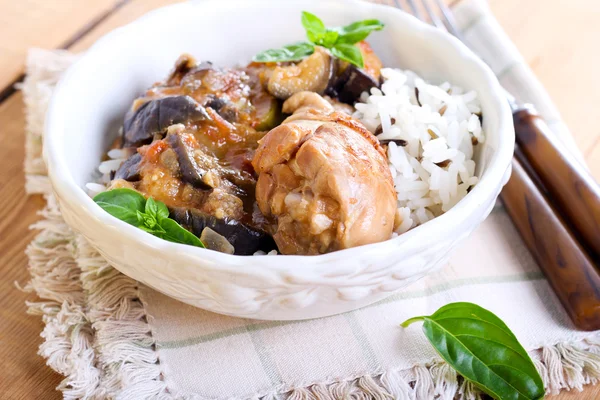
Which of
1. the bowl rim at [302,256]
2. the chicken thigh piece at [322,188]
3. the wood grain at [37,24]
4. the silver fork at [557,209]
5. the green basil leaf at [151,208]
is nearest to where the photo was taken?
the bowl rim at [302,256]

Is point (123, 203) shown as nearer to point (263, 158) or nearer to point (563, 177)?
point (263, 158)

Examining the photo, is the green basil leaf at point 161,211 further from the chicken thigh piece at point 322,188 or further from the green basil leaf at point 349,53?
the green basil leaf at point 349,53

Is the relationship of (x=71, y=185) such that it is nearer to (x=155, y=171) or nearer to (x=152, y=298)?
(x=155, y=171)

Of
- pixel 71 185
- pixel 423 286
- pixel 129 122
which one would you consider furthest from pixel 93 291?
pixel 423 286

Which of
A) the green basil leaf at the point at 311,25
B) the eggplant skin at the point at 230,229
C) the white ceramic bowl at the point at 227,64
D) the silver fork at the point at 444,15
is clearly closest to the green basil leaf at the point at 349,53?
the green basil leaf at the point at 311,25

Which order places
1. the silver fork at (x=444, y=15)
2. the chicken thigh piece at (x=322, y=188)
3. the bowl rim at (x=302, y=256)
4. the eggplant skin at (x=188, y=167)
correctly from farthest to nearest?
the silver fork at (x=444, y=15), the eggplant skin at (x=188, y=167), the chicken thigh piece at (x=322, y=188), the bowl rim at (x=302, y=256)

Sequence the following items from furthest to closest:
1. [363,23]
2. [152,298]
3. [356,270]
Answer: [363,23] < [152,298] < [356,270]

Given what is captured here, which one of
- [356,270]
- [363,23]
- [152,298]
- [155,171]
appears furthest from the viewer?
[363,23]

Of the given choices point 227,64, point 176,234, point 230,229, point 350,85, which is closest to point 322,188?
point 230,229
